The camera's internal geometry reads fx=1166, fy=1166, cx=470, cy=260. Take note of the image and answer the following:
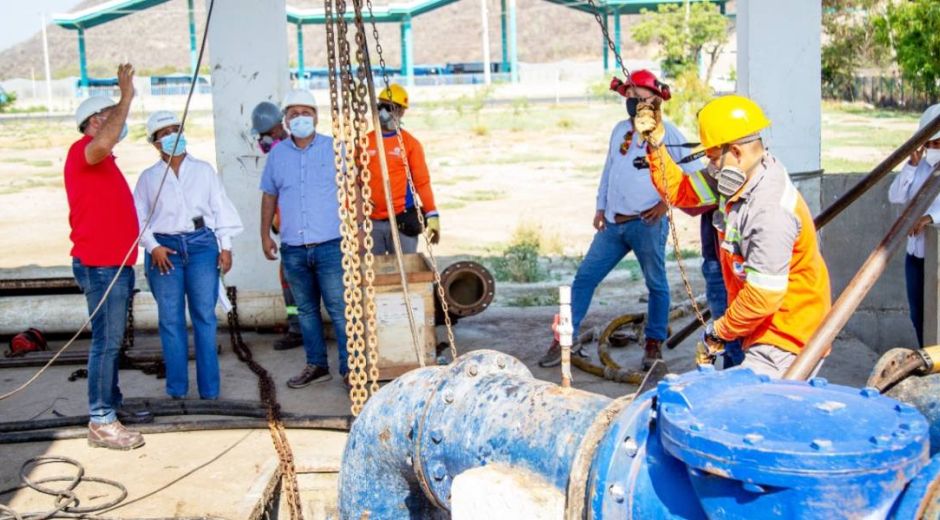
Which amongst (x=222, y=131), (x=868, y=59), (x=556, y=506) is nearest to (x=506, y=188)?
(x=222, y=131)

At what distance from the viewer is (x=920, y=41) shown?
3062 cm

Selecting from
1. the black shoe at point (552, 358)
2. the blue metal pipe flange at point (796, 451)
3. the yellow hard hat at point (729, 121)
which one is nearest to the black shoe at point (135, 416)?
the black shoe at point (552, 358)

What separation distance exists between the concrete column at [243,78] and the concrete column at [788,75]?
3.57 meters

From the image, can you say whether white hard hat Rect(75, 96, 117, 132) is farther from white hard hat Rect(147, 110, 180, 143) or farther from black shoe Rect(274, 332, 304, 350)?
black shoe Rect(274, 332, 304, 350)

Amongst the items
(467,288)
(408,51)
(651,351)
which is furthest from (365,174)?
(408,51)

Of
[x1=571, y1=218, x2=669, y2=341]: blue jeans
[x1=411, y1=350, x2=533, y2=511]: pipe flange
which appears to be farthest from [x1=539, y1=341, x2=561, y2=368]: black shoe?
[x1=411, y1=350, x2=533, y2=511]: pipe flange

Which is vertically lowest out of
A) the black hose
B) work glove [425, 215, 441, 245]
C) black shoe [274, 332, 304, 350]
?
the black hose

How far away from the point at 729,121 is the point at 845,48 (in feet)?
142

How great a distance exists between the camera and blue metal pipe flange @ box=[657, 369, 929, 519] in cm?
259

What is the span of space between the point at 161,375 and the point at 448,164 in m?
21.0

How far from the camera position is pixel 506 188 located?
24062 millimetres

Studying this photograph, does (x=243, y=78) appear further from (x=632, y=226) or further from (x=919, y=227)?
(x=919, y=227)

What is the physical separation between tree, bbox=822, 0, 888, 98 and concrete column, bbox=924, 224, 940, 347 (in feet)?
132

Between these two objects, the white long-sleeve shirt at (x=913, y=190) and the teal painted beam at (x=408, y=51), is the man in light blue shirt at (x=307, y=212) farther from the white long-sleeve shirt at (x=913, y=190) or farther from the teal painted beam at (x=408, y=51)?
the teal painted beam at (x=408, y=51)
